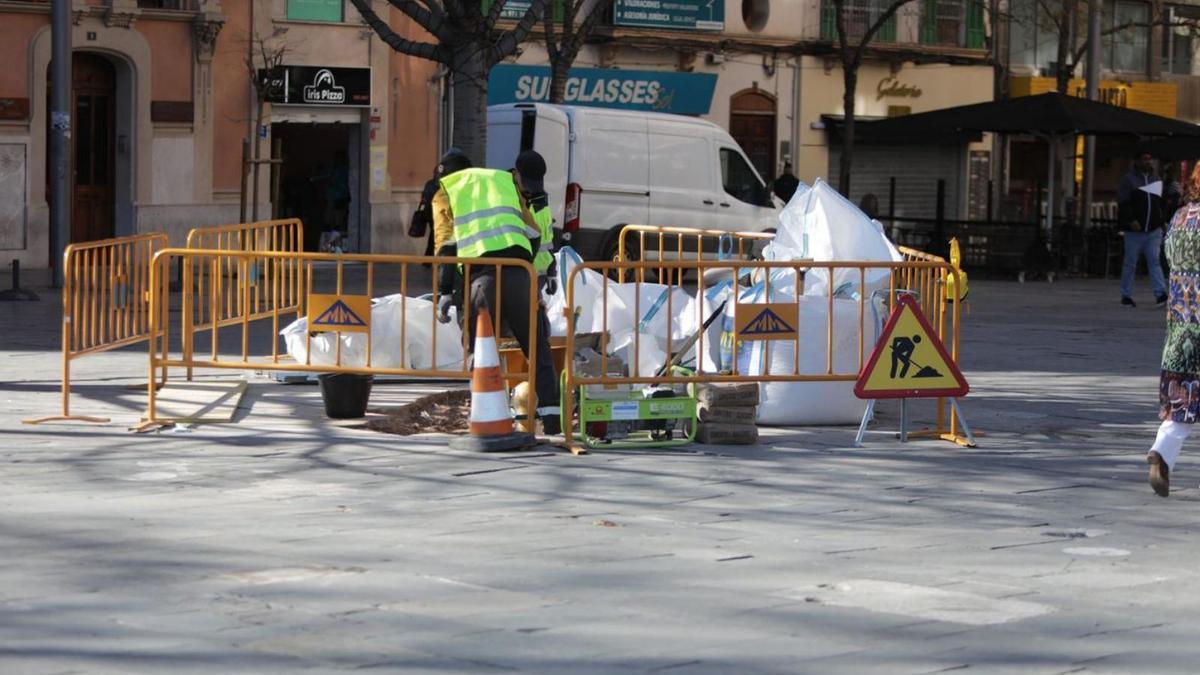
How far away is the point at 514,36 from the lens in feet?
46.1

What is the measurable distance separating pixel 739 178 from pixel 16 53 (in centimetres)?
992

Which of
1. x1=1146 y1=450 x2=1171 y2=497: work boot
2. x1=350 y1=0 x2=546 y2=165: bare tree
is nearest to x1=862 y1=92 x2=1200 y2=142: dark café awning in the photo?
x1=350 y1=0 x2=546 y2=165: bare tree

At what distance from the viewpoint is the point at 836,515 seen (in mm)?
8781

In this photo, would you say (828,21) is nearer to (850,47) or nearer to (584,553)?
(850,47)

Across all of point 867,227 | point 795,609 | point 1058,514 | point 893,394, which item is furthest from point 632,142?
point 795,609

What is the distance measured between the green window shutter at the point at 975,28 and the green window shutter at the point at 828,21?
3.61 metres

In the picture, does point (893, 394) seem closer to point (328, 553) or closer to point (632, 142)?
point (328, 553)

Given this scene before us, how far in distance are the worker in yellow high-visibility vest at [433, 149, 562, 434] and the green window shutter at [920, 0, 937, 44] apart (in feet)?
97.8

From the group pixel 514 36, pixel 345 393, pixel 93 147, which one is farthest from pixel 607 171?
pixel 345 393

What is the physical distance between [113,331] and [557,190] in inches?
458

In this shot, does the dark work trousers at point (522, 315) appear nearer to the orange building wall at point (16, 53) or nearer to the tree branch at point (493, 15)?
the tree branch at point (493, 15)

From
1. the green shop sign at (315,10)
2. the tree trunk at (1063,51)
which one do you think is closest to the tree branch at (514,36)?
the green shop sign at (315,10)

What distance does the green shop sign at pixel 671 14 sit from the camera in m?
35.6

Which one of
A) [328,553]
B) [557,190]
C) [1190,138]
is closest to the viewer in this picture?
[328,553]
